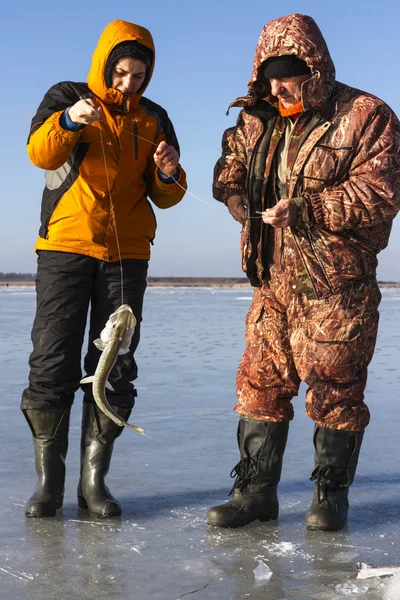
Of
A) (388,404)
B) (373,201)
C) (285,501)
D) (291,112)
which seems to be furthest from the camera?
(388,404)

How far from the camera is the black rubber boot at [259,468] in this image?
12.3ft

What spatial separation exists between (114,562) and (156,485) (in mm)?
1103

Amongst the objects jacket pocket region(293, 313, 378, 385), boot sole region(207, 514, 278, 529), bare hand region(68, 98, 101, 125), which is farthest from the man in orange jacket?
jacket pocket region(293, 313, 378, 385)

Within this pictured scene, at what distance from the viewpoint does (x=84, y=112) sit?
348 cm

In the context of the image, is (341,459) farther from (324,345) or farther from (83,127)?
(83,127)

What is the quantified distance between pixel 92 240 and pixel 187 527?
4.44 ft

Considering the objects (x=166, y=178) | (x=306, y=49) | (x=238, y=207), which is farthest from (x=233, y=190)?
(x=306, y=49)

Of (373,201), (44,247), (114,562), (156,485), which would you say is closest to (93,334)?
(44,247)

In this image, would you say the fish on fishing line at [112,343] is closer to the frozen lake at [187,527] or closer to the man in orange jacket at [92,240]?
the man in orange jacket at [92,240]

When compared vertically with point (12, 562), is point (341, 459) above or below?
above

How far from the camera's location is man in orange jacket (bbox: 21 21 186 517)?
3770mm

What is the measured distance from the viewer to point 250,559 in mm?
3186

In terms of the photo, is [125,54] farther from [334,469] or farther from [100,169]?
[334,469]

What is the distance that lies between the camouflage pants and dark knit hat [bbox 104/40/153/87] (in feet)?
3.90
